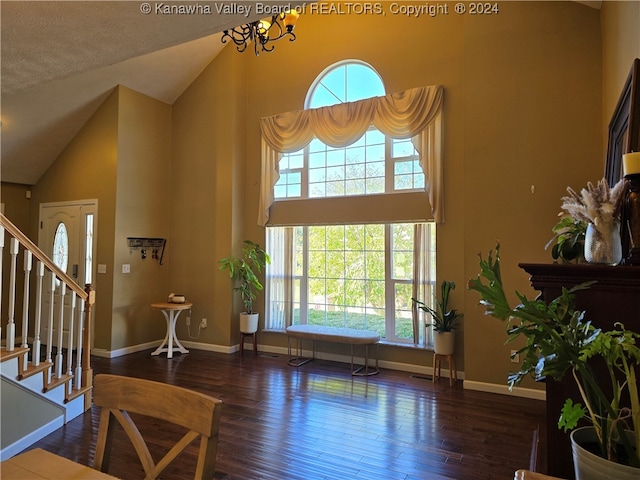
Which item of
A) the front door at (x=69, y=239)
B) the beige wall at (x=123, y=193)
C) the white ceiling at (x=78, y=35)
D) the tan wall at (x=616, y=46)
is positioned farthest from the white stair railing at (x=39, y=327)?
the tan wall at (x=616, y=46)

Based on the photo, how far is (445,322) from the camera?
4312 millimetres

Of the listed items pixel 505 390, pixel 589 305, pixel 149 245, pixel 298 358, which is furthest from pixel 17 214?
pixel 589 305

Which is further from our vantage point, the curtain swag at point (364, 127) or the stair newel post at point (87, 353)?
the curtain swag at point (364, 127)

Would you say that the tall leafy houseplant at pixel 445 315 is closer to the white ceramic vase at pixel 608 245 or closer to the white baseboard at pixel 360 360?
the white baseboard at pixel 360 360

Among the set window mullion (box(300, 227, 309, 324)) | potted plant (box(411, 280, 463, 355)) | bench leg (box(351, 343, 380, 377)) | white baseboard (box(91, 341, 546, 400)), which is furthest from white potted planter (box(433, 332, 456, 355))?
window mullion (box(300, 227, 309, 324))

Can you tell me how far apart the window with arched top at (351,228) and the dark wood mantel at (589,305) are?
315 centimetres

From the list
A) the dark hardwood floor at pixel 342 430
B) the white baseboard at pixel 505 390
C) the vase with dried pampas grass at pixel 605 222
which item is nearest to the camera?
the vase with dried pampas grass at pixel 605 222

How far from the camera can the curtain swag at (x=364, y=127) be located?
464 cm

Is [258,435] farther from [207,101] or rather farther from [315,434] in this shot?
[207,101]

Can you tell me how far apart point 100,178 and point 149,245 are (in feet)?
3.82

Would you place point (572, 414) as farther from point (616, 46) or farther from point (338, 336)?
point (338, 336)

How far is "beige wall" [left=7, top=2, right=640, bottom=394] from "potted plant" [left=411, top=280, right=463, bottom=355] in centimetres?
15

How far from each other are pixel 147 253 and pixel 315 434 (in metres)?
4.04

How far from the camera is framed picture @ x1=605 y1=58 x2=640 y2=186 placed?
213cm
